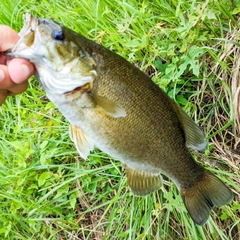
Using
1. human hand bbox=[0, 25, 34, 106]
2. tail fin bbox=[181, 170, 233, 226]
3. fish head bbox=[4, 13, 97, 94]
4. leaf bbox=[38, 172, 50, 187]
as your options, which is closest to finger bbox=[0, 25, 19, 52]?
human hand bbox=[0, 25, 34, 106]

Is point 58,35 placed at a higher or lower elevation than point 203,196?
higher

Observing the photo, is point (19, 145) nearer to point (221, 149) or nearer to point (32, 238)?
point (32, 238)

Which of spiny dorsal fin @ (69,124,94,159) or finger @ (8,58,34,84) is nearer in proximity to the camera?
finger @ (8,58,34,84)

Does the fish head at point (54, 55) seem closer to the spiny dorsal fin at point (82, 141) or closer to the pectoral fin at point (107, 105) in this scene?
the pectoral fin at point (107, 105)

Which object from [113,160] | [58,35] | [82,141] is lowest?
[113,160]

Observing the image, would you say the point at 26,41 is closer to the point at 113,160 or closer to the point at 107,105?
the point at 107,105

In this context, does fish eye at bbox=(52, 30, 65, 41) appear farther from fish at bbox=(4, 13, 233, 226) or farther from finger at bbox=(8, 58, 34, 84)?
finger at bbox=(8, 58, 34, 84)

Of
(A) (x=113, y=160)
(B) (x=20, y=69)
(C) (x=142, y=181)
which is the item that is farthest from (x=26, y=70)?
(A) (x=113, y=160)
